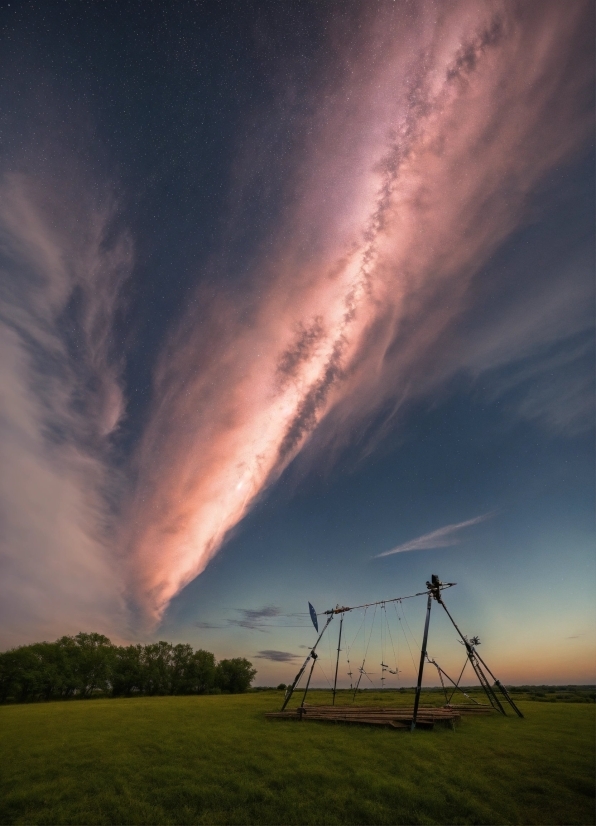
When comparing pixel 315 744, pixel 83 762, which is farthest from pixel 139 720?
pixel 315 744

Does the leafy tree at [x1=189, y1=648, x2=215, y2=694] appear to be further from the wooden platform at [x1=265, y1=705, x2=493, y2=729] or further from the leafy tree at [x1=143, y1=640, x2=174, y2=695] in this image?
the wooden platform at [x1=265, y1=705, x2=493, y2=729]

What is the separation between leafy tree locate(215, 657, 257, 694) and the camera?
323ft

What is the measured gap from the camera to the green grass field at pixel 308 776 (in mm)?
11008

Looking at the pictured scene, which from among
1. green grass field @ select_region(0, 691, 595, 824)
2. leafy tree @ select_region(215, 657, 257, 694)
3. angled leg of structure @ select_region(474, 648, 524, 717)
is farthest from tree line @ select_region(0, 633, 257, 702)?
angled leg of structure @ select_region(474, 648, 524, 717)

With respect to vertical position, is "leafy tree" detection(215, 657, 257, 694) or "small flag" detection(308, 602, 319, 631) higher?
"small flag" detection(308, 602, 319, 631)

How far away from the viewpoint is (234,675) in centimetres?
10019

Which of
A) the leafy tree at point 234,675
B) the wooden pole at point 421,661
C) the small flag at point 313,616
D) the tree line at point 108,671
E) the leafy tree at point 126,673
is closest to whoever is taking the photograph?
the wooden pole at point 421,661

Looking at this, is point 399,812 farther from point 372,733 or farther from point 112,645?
point 112,645

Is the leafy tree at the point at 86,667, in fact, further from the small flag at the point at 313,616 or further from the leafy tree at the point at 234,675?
the small flag at the point at 313,616

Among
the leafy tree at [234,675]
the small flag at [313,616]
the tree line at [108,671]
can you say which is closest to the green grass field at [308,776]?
the small flag at [313,616]

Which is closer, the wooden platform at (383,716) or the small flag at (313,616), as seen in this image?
the wooden platform at (383,716)

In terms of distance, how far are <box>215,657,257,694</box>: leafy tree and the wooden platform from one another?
90775 millimetres

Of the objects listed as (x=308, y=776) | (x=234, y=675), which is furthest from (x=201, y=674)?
(x=308, y=776)

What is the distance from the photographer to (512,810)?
1083 centimetres
